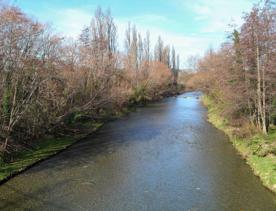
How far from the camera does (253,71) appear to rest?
18.2 m

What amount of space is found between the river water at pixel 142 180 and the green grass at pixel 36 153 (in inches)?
16.9

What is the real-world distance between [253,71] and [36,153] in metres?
13.1

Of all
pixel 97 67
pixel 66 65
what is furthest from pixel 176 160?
pixel 97 67

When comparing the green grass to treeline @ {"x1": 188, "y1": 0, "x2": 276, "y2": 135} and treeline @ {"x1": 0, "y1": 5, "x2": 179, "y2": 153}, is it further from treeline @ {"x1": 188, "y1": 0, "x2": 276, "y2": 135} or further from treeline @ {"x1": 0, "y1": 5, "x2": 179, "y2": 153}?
treeline @ {"x1": 188, "y1": 0, "x2": 276, "y2": 135}

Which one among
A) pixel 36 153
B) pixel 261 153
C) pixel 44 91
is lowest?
pixel 36 153

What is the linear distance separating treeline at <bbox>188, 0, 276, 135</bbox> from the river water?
2.42 meters

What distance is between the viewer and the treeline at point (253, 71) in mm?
16609

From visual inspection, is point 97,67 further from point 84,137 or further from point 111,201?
point 111,201

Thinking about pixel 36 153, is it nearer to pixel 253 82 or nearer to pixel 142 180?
pixel 142 180

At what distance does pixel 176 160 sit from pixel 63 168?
553cm

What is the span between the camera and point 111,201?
1040 cm

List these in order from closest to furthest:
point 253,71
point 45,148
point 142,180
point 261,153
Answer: point 142,180 → point 261,153 → point 45,148 → point 253,71

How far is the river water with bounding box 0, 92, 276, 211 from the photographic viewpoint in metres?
10.2

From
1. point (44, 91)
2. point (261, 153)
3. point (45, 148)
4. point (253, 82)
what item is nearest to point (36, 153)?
point (45, 148)
